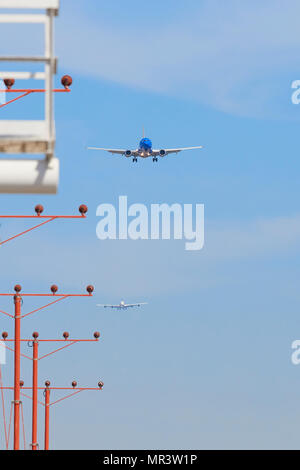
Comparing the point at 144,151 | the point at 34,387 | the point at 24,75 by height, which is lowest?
the point at 34,387

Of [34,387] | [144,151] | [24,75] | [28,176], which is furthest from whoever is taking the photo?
[144,151]

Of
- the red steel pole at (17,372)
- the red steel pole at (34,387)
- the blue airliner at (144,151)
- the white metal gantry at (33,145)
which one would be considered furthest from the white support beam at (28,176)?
the blue airliner at (144,151)

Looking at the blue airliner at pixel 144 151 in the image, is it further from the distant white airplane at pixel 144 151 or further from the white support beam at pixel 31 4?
the white support beam at pixel 31 4

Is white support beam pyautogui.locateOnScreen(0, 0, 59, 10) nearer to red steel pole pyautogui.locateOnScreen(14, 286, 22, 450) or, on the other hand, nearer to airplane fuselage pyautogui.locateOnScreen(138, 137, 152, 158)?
red steel pole pyautogui.locateOnScreen(14, 286, 22, 450)

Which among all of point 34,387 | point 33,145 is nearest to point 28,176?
point 33,145

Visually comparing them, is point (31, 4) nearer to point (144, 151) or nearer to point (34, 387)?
point (34, 387)
